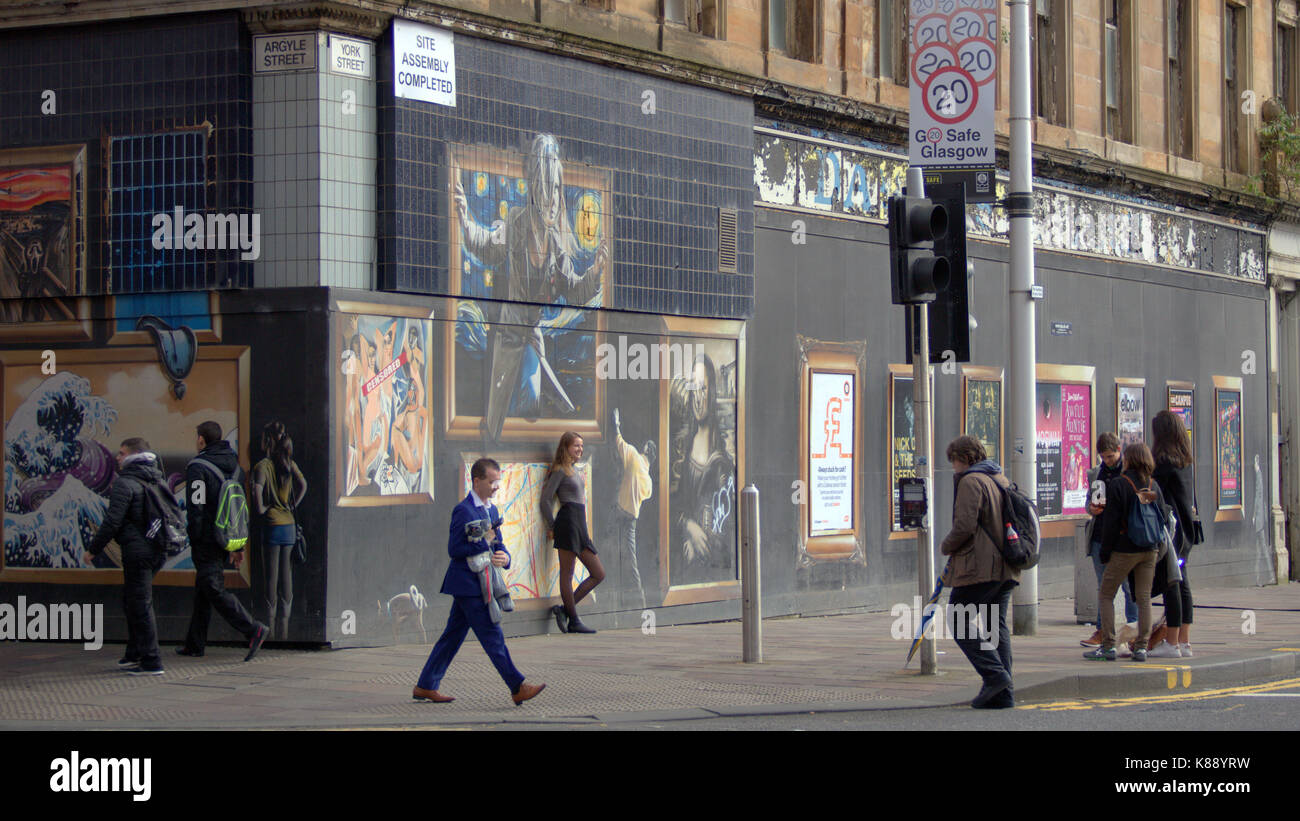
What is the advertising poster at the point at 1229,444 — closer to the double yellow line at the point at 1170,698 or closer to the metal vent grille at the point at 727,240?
the metal vent grille at the point at 727,240

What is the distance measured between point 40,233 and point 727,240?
6.79 metres

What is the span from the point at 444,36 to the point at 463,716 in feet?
21.4

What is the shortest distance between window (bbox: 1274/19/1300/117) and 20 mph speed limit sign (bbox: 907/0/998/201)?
16.4 m

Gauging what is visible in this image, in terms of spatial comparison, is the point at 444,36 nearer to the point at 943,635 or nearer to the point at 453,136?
the point at 453,136

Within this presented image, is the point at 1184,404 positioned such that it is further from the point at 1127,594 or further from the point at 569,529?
the point at 569,529

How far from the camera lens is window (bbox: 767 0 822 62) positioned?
18109 mm

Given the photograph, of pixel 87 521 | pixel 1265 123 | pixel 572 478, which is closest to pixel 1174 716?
pixel 572 478

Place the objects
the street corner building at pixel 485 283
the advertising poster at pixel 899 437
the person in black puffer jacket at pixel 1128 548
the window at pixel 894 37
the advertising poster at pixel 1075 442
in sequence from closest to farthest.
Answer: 1. the person in black puffer jacket at pixel 1128 548
2. the street corner building at pixel 485 283
3. the advertising poster at pixel 899 437
4. the window at pixel 894 37
5. the advertising poster at pixel 1075 442

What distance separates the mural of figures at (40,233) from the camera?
1379cm

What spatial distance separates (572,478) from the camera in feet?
47.9

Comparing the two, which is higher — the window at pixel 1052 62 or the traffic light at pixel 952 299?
the window at pixel 1052 62

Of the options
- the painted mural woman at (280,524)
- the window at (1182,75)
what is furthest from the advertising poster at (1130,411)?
the painted mural woman at (280,524)

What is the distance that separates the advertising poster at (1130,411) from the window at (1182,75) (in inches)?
168

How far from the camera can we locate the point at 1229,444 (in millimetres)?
25734
